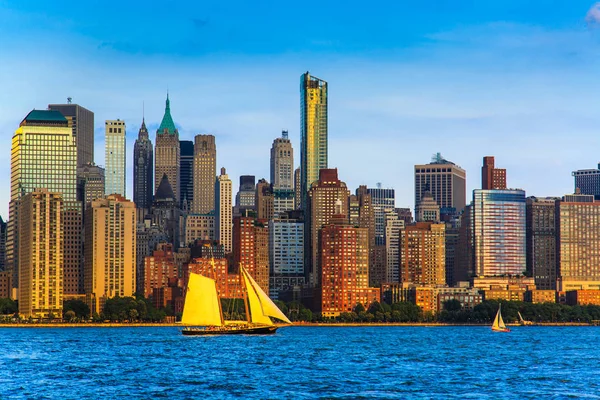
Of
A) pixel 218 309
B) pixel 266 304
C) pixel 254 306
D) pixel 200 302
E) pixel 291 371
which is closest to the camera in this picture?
pixel 291 371

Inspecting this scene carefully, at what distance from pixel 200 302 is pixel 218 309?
15.2 ft

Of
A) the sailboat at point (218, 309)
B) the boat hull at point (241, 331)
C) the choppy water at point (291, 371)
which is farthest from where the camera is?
the boat hull at point (241, 331)

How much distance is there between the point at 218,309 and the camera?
174375 millimetres

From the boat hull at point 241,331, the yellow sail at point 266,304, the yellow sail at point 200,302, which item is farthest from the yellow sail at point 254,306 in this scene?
the yellow sail at point 200,302

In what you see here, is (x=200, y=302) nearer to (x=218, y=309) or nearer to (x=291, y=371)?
(x=218, y=309)

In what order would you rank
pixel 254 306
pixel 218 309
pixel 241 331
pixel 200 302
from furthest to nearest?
pixel 241 331
pixel 218 309
pixel 254 306
pixel 200 302

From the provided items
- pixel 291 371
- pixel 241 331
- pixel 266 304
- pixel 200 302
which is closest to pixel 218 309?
pixel 241 331

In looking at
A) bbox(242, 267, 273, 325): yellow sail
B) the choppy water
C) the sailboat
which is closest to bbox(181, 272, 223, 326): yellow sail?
Answer: the sailboat

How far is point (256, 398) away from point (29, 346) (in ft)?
274

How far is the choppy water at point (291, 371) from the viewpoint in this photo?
91.4 meters

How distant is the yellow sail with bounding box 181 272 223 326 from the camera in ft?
557

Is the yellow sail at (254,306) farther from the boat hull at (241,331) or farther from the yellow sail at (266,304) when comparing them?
the boat hull at (241,331)

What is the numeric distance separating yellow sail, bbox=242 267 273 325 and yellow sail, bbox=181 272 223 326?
4.40 metres

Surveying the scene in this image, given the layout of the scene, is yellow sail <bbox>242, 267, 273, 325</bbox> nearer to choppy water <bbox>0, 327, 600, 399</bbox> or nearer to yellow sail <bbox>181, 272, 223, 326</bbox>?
yellow sail <bbox>181, 272, 223, 326</bbox>
